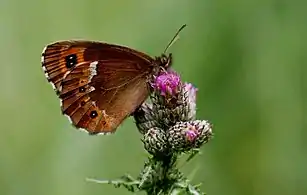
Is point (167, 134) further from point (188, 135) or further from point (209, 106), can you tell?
point (209, 106)

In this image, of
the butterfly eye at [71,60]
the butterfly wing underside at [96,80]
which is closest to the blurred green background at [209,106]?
the butterfly wing underside at [96,80]

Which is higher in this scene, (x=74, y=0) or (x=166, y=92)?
(x=74, y=0)

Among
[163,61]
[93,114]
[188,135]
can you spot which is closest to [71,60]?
[93,114]

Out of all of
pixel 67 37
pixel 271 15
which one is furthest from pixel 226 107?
pixel 67 37

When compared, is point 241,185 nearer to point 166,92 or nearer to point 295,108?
point 295,108

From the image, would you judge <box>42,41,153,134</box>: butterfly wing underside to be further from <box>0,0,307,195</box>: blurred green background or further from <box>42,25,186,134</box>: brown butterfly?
<box>0,0,307,195</box>: blurred green background

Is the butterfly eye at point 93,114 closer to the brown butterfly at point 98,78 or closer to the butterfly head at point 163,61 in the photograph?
the brown butterfly at point 98,78
